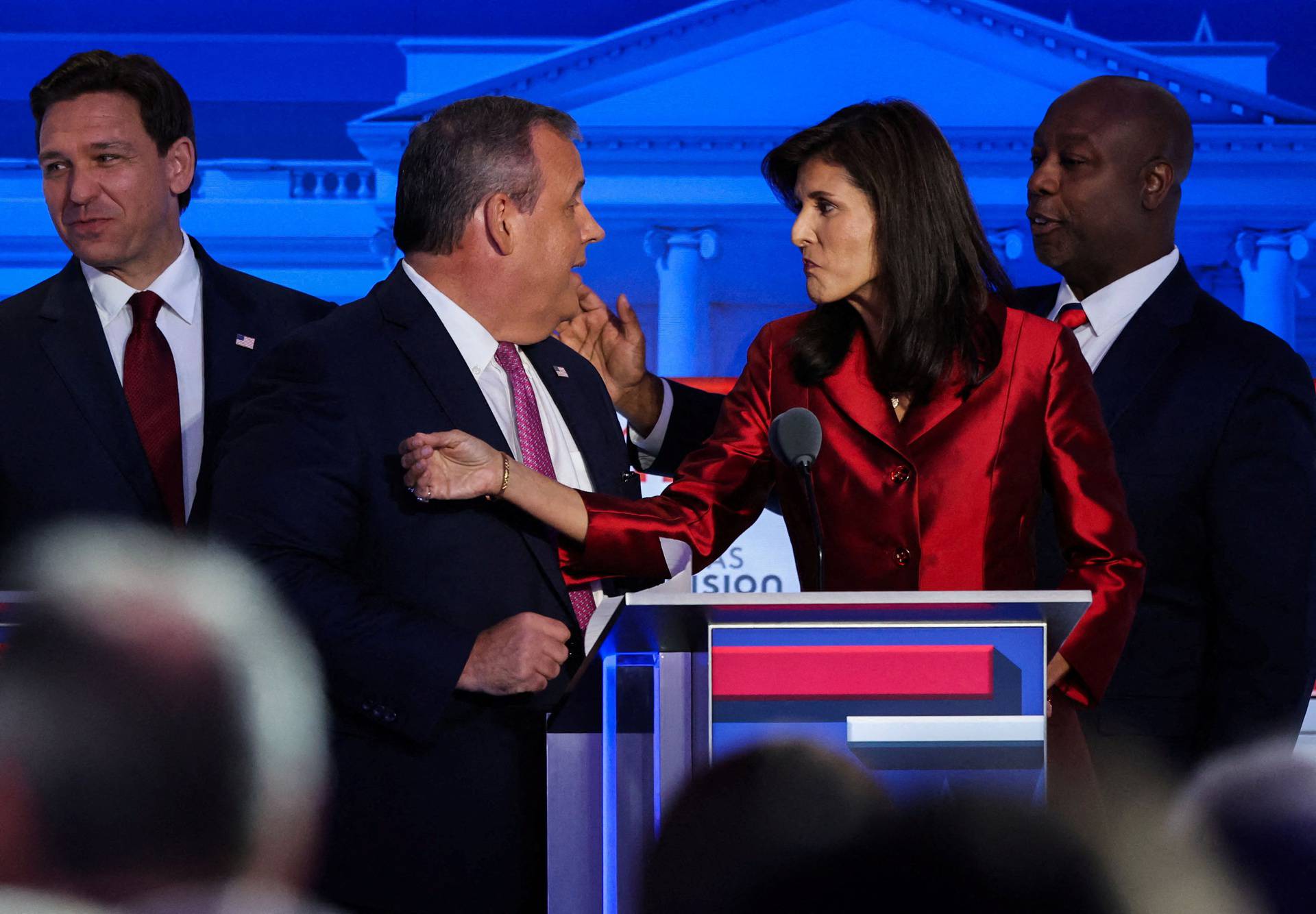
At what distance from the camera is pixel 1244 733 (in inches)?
101

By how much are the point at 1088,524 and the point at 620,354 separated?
3.43 ft

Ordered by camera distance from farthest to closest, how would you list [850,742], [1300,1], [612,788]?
[1300,1] → [612,788] → [850,742]

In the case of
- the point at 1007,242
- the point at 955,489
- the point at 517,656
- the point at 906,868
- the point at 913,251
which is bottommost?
the point at 517,656

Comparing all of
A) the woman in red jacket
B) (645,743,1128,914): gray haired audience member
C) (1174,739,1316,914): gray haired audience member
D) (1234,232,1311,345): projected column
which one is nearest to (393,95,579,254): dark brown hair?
the woman in red jacket

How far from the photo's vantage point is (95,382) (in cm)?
266

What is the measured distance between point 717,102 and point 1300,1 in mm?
2824

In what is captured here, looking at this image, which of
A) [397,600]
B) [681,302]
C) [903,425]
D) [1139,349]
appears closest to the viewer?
[397,600]

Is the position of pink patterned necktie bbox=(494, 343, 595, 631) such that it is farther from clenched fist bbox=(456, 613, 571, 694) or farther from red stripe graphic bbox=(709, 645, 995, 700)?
red stripe graphic bbox=(709, 645, 995, 700)

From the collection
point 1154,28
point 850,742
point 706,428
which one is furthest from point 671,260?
point 850,742

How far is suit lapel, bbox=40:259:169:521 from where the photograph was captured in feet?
8.57

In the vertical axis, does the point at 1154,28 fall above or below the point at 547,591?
above

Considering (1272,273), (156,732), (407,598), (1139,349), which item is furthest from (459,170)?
(1272,273)

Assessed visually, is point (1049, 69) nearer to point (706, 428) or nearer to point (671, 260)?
point (671, 260)

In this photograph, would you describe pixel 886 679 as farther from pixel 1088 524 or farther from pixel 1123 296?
pixel 1123 296
